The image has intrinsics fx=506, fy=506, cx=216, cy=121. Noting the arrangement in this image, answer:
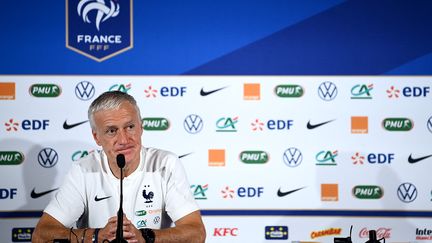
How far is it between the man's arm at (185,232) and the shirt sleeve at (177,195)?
0.03 meters

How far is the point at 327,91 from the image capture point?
3617 millimetres

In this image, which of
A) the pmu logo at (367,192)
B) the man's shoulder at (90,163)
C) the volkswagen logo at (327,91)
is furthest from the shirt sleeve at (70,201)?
the pmu logo at (367,192)

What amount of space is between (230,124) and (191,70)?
0.48 m

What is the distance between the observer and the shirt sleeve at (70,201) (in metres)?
2.23

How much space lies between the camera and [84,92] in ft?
11.7

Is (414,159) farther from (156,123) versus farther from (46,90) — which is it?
(46,90)

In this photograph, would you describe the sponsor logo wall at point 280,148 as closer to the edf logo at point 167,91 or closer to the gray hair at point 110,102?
the edf logo at point 167,91

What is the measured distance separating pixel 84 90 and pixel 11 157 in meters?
0.69

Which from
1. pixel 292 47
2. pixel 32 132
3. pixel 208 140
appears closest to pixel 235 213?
pixel 208 140

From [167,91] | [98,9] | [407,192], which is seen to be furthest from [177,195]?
[407,192]

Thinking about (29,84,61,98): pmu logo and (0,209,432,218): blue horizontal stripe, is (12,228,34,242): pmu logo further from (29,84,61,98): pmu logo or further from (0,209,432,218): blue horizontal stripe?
(0,209,432,218): blue horizontal stripe

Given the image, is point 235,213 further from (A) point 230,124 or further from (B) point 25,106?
(B) point 25,106

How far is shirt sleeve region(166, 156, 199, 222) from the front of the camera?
2227mm

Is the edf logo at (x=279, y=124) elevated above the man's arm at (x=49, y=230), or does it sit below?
above
